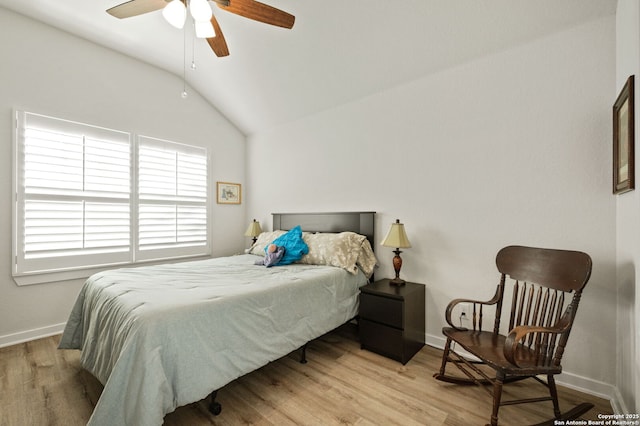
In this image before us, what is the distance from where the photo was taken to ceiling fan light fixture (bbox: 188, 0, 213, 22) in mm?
1604

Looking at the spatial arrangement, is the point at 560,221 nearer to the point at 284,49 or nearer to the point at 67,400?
the point at 284,49

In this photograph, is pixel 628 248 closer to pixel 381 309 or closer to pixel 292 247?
pixel 381 309

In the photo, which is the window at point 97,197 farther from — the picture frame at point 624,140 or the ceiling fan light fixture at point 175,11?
the picture frame at point 624,140

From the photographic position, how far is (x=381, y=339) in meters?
2.32

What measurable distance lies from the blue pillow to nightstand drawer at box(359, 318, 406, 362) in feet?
2.89

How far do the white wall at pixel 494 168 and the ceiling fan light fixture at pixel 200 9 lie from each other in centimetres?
180

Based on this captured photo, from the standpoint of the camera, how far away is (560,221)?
6.38 ft

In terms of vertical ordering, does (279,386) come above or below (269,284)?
below

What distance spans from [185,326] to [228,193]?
3088 millimetres

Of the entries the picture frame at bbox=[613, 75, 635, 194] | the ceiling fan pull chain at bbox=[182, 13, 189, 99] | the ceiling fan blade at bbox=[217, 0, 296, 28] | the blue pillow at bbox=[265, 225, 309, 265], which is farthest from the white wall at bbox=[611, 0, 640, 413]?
the ceiling fan pull chain at bbox=[182, 13, 189, 99]

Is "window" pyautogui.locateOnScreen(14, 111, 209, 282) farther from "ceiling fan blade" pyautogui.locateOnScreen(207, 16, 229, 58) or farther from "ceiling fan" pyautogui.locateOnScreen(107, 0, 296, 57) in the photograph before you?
"ceiling fan blade" pyautogui.locateOnScreen(207, 16, 229, 58)

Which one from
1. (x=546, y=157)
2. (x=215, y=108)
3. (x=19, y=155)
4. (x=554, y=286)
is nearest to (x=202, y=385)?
(x=554, y=286)

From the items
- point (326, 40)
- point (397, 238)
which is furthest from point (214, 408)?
point (326, 40)

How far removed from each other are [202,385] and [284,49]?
9.60ft
